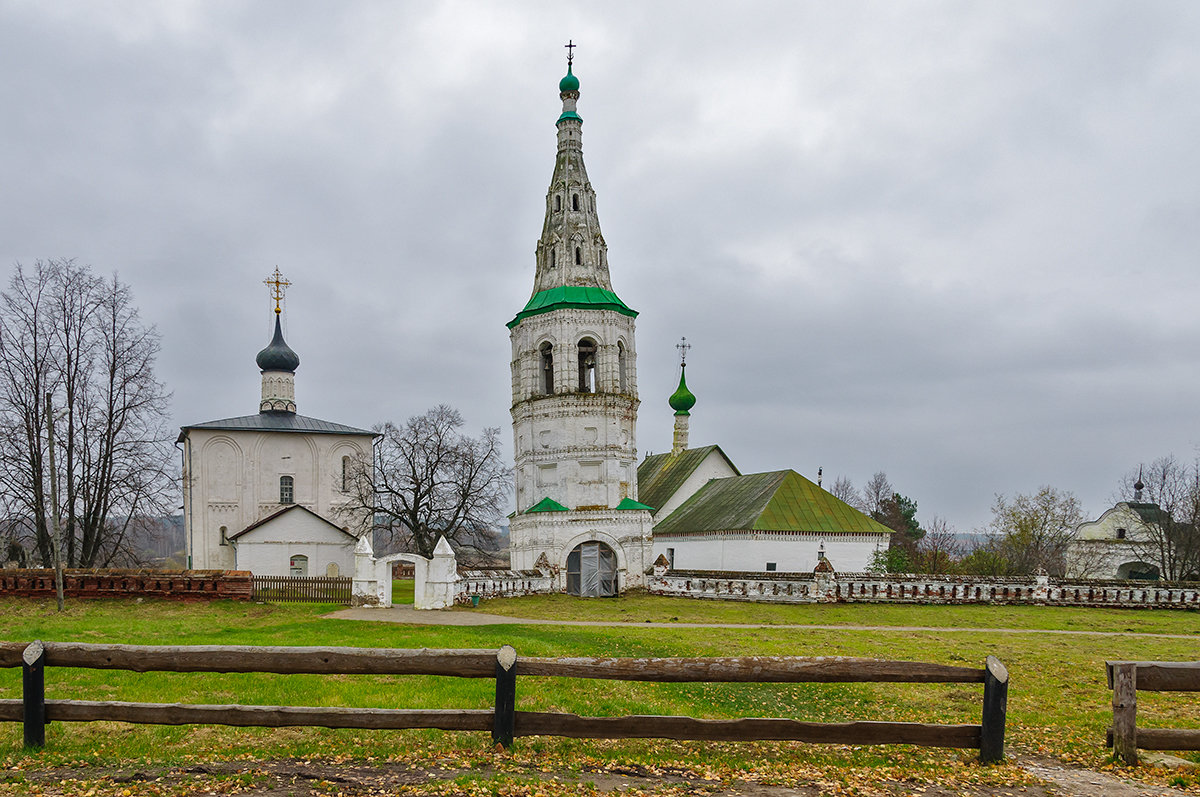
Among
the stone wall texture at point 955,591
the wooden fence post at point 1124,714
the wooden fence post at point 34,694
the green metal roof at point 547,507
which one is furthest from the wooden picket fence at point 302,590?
the wooden fence post at point 1124,714

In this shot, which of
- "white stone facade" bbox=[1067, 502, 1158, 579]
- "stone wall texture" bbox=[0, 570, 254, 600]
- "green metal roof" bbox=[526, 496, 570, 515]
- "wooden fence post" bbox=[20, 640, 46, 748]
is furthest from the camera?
"white stone facade" bbox=[1067, 502, 1158, 579]

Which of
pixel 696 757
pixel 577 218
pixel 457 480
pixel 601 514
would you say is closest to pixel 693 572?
pixel 601 514

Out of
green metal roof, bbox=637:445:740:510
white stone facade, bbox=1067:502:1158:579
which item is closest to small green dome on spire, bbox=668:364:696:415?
green metal roof, bbox=637:445:740:510

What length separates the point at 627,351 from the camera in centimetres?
3859

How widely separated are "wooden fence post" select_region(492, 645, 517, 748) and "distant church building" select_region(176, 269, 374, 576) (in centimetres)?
3208

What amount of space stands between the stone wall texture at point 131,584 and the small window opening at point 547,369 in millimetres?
16363

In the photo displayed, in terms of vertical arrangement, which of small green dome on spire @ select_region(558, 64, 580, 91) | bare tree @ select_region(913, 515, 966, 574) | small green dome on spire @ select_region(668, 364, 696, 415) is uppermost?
small green dome on spire @ select_region(558, 64, 580, 91)

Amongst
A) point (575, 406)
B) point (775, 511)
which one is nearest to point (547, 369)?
point (575, 406)

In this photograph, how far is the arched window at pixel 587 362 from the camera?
38.7 m

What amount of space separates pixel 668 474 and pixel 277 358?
21.5 m

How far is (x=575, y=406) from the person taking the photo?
122ft

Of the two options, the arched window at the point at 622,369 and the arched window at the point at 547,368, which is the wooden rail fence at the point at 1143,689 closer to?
the arched window at the point at 622,369

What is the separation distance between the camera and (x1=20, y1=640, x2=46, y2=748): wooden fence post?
746cm

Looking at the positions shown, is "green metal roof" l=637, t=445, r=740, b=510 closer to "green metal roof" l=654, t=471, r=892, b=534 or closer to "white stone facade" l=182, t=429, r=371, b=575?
"green metal roof" l=654, t=471, r=892, b=534
